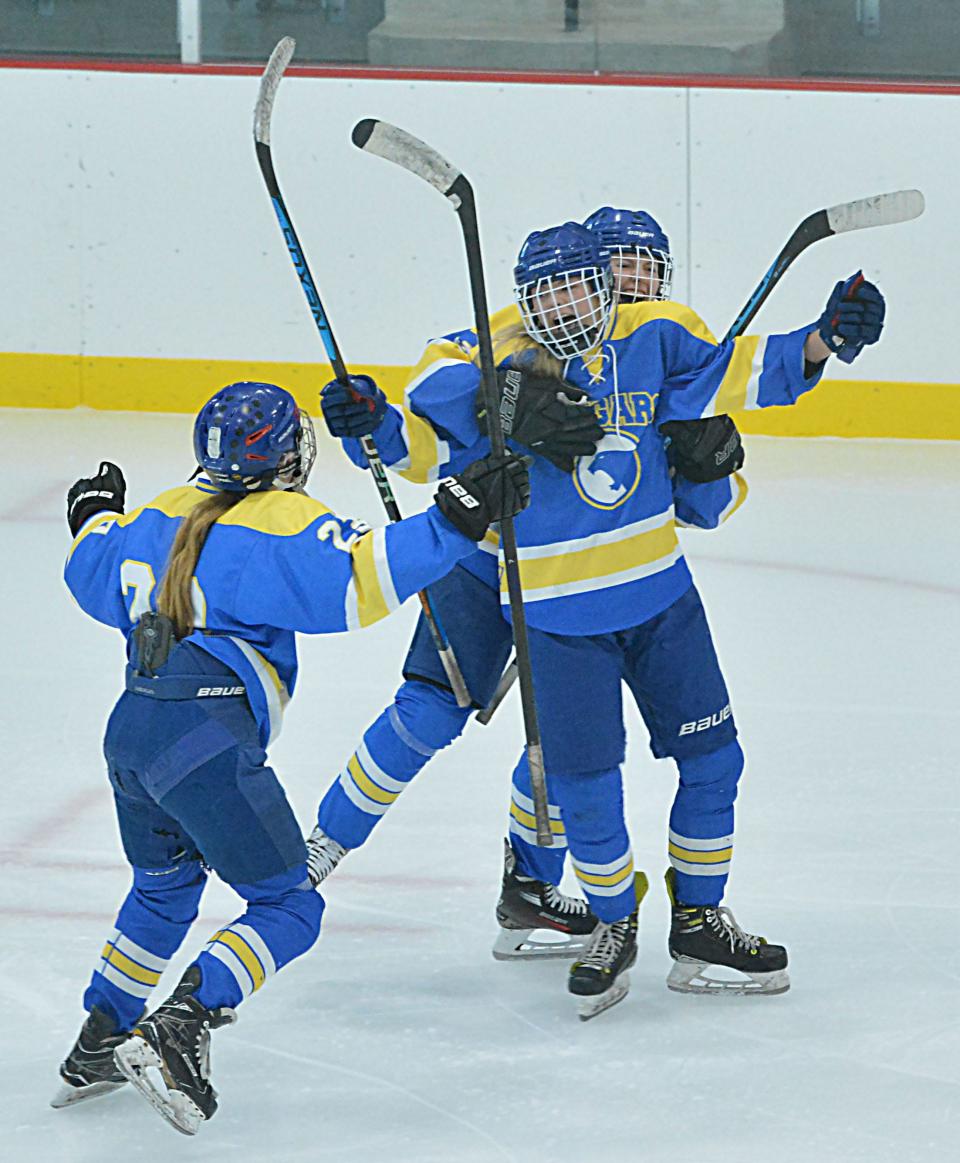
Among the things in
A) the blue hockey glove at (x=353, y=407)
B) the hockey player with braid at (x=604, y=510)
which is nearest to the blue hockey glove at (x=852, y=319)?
the hockey player with braid at (x=604, y=510)

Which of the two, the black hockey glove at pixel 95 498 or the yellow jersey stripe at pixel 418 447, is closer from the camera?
the black hockey glove at pixel 95 498

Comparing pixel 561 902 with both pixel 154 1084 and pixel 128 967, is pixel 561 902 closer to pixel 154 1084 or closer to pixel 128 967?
pixel 128 967

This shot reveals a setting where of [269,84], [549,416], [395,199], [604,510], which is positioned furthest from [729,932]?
[395,199]

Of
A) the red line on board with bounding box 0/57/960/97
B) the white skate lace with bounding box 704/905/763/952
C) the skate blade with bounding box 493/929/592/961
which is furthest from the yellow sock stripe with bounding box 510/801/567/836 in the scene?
the red line on board with bounding box 0/57/960/97

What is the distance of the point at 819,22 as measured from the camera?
244 inches

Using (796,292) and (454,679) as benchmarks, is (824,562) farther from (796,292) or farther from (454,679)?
(454,679)

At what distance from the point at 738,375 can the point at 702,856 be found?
Answer: 0.67 m

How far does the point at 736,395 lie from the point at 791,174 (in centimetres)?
393

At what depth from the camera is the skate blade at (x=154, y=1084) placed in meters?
2.02

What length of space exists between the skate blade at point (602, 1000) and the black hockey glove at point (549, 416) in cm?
71

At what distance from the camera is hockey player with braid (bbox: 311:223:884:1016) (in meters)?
2.44

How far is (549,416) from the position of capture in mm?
2445

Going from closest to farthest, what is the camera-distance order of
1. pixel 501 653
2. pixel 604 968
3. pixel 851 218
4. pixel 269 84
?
pixel 851 218, pixel 269 84, pixel 604 968, pixel 501 653

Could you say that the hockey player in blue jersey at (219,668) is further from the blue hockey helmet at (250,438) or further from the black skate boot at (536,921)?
the black skate boot at (536,921)
